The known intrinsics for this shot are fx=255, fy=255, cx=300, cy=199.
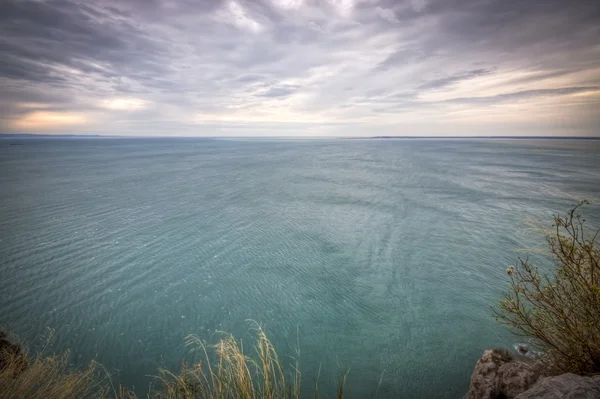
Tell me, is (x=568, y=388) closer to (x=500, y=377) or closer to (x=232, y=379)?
(x=500, y=377)

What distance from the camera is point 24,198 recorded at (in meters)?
30.3

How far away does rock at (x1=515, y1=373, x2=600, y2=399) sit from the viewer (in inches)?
150

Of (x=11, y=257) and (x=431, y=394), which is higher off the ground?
(x=11, y=257)

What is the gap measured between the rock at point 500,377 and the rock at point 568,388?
2.75 meters

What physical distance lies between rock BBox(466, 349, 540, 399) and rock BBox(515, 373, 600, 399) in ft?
9.01

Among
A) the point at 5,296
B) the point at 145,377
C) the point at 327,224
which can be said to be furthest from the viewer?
the point at 327,224

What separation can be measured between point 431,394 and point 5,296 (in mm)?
19583

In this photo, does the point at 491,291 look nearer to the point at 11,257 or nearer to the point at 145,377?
the point at 145,377

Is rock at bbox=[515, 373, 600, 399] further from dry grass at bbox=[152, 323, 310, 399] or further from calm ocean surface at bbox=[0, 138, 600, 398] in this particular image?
calm ocean surface at bbox=[0, 138, 600, 398]

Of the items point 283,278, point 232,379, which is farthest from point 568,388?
point 283,278

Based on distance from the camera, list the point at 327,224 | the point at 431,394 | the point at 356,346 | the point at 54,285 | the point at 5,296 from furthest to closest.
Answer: the point at 327,224 < the point at 54,285 < the point at 5,296 < the point at 356,346 < the point at 431,394

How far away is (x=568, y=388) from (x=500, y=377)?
3799 mm

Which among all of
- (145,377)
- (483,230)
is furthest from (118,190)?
(483,230)

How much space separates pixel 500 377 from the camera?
23.0ft
